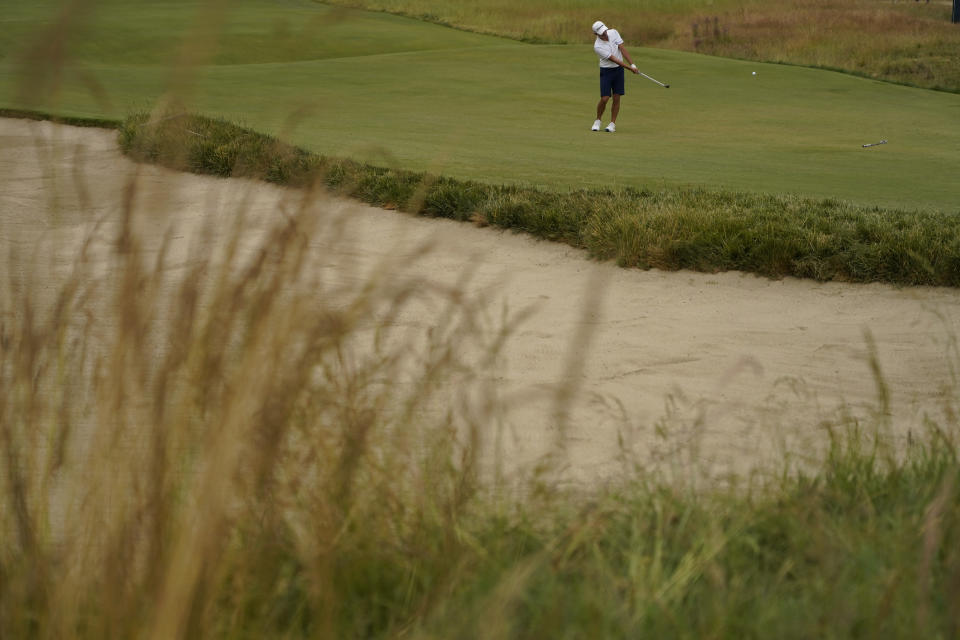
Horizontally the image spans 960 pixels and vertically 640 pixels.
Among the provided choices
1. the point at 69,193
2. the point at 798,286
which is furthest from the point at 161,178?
the point at 69,193

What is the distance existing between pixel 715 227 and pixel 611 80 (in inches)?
343

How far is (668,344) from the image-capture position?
181 inches

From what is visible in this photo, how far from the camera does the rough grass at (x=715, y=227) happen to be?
550cm

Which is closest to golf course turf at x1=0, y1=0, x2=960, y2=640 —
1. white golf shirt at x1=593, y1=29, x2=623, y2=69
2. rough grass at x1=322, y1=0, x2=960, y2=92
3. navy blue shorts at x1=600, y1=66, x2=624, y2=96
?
navy blue shorts at x1=600, y1=66, x2=624, y2=96

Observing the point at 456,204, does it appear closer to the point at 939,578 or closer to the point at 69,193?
the point at 69,193

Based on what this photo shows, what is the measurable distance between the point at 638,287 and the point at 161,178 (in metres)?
3.58

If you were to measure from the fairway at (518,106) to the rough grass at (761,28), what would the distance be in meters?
3.48

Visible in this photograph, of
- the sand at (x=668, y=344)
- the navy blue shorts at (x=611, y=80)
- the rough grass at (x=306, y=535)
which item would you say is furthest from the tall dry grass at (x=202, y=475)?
the navy blue shorts at (x=611, y=80)

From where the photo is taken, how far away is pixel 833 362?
14.3ft

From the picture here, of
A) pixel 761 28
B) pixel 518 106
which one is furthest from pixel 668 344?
pixel 761 28

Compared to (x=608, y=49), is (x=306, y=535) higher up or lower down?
lower down

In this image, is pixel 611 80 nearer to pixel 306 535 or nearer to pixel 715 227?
pixel 715 227

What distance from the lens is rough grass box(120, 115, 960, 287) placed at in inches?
217

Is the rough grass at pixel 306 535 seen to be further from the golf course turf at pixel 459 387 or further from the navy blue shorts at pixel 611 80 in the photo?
the navy blue shorts at pixel 611 80
